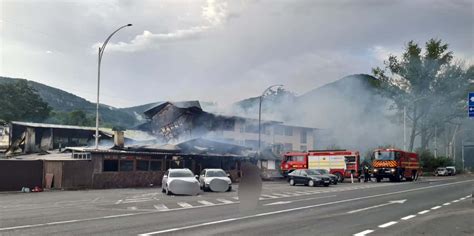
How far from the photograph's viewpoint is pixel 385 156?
47.2m

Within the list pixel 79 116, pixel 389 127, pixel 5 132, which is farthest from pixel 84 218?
pixel 79 116

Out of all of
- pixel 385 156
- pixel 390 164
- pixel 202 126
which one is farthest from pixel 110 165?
pixel 390 164

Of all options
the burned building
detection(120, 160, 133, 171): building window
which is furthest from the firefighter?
detection(120, 160, 133, 171): building window

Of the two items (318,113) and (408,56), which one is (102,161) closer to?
(318,113)

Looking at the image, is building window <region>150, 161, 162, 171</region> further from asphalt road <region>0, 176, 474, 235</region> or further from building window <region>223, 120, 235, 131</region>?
asphalt road <region>0, 176, 474, 235</region>

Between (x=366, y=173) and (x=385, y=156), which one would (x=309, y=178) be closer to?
(x=385, y=156)

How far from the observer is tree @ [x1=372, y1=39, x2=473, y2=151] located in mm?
67812

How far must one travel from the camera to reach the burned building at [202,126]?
54344 millimetres

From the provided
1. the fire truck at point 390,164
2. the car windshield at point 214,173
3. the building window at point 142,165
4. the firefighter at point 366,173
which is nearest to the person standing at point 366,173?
the firefighter at point 366,173

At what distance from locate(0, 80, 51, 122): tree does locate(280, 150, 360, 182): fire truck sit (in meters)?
46.8

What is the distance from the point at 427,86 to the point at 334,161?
28.1m

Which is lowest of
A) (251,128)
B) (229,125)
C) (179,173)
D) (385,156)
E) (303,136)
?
(179,173)

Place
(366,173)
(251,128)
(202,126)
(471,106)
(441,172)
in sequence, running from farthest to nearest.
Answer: (441,172), (251,128), (202,126), (366,173), (471,106)

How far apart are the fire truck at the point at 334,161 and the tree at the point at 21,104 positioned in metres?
46.8
